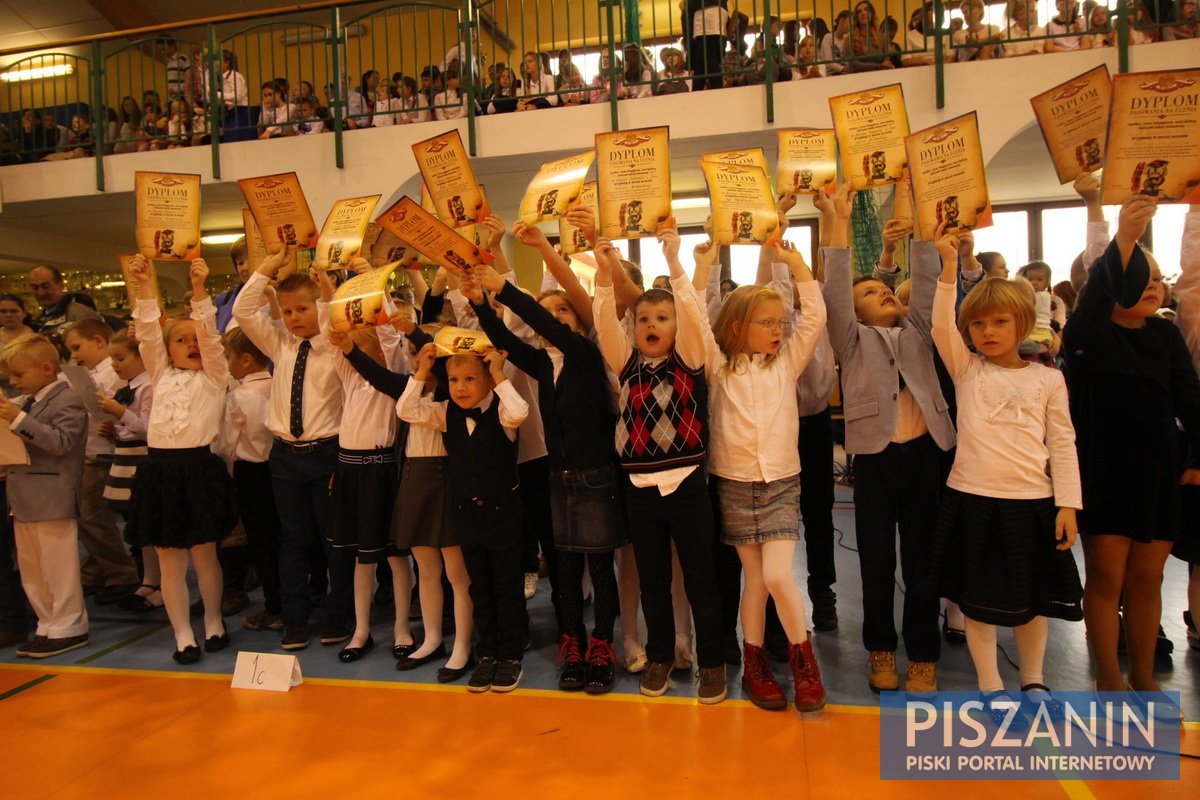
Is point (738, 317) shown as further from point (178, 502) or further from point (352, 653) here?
point (178, 502)

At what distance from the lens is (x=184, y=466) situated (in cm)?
340

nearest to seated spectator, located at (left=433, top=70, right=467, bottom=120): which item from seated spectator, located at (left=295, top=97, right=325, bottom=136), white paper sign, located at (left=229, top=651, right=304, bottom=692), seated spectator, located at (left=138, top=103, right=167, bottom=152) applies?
seated spectator, located at (left=295, top=97, right=325, bottom=136)

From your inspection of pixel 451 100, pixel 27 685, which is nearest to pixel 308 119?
pixel 451 100

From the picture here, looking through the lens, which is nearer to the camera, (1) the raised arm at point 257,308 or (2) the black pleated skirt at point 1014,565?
(2) the black pleated skirt at point 1014,565

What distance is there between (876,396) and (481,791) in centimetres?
185

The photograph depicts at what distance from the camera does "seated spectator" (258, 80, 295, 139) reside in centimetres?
754

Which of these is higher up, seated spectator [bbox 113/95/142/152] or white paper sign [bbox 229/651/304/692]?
seated spectator [bbox 113/95/142/152]

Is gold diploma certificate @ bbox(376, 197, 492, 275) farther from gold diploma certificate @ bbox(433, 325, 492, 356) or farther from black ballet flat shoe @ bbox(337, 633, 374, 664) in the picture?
black ballet flat shoe @ bbox(337, 633, 374, 664)

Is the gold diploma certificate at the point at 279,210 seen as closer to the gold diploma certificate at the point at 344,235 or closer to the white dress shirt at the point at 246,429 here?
the gold diploma certificate at the point at 344,235

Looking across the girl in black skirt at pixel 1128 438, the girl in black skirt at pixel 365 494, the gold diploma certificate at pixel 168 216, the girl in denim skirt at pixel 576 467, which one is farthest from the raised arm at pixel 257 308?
the girl in black skirt at pixel 1128 438

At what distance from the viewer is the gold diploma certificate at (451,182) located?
3002 mm

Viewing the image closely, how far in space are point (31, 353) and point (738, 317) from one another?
3196mm

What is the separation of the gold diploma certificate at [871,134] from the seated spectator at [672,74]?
12.4 feet

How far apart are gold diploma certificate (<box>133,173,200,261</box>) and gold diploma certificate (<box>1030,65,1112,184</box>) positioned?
3350 millimetres
